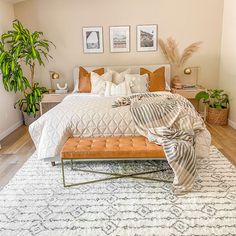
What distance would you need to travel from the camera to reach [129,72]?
477 centimetres

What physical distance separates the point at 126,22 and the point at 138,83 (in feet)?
4.89

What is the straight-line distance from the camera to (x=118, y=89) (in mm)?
4246

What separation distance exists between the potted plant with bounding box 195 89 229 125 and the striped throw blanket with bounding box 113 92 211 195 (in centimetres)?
151

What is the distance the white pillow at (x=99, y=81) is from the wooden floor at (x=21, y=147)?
148 cm

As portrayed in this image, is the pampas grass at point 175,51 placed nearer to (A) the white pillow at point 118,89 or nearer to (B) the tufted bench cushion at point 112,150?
(A) the white pillow at point 118,89

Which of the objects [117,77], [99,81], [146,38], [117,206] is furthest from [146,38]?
[117,206]

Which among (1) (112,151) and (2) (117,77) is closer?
(1) (112,151)

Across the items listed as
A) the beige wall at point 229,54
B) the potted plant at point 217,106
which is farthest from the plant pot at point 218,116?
the beige wall at point 229,54

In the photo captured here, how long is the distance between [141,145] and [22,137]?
8.69ft

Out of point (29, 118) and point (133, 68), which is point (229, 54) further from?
point (29, 118)

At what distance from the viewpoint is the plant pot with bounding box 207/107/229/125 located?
4.63 meters

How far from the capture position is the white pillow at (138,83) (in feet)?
14.3

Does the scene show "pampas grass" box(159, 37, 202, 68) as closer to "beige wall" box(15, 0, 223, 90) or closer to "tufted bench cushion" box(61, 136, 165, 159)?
"beige wall" box(15, 0, 223, 90)

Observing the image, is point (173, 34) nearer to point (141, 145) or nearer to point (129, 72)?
point (129, 72)
